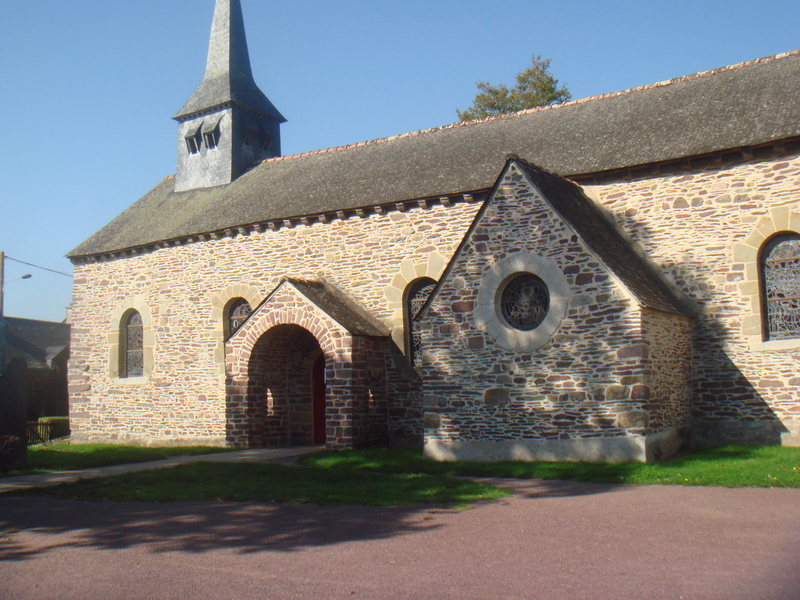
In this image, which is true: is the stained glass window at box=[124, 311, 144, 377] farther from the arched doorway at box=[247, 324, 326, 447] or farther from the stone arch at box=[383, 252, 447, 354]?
the stone arch at box=[383, 252, 447, 354]

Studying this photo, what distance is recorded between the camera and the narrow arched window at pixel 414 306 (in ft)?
54.9

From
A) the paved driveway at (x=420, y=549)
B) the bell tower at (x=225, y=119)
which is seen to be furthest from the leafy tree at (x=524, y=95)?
the paved driveway at (x=420, y=549)

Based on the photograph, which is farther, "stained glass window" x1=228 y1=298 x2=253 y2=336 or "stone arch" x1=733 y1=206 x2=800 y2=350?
"stained glass window" x1=228 y1=298 x2=253 y2=336

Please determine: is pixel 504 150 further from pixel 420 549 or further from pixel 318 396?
pixel 420 549

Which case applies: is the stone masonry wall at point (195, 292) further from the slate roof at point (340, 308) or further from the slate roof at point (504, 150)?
the slate roof at point (504, 150)

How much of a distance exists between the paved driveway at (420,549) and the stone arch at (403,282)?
7.91 metres

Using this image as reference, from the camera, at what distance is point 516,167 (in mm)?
13023

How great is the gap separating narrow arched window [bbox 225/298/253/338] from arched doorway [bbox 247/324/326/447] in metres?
2.26

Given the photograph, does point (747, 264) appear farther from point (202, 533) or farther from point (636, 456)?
point (202, 533)

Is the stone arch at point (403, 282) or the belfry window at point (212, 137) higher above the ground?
the belfry window at point (212, 137)

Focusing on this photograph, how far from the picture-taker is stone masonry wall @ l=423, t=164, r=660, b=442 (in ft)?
38.4

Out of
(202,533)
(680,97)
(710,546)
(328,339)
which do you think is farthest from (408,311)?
(710,546)

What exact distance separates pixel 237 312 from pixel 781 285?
12893 millimetres

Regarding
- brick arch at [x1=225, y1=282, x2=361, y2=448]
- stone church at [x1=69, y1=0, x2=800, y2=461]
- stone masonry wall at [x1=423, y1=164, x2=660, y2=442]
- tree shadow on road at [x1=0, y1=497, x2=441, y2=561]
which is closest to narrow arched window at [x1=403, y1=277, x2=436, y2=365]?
stone church at [x1=69, y1=0, x2=800, y2=461]
